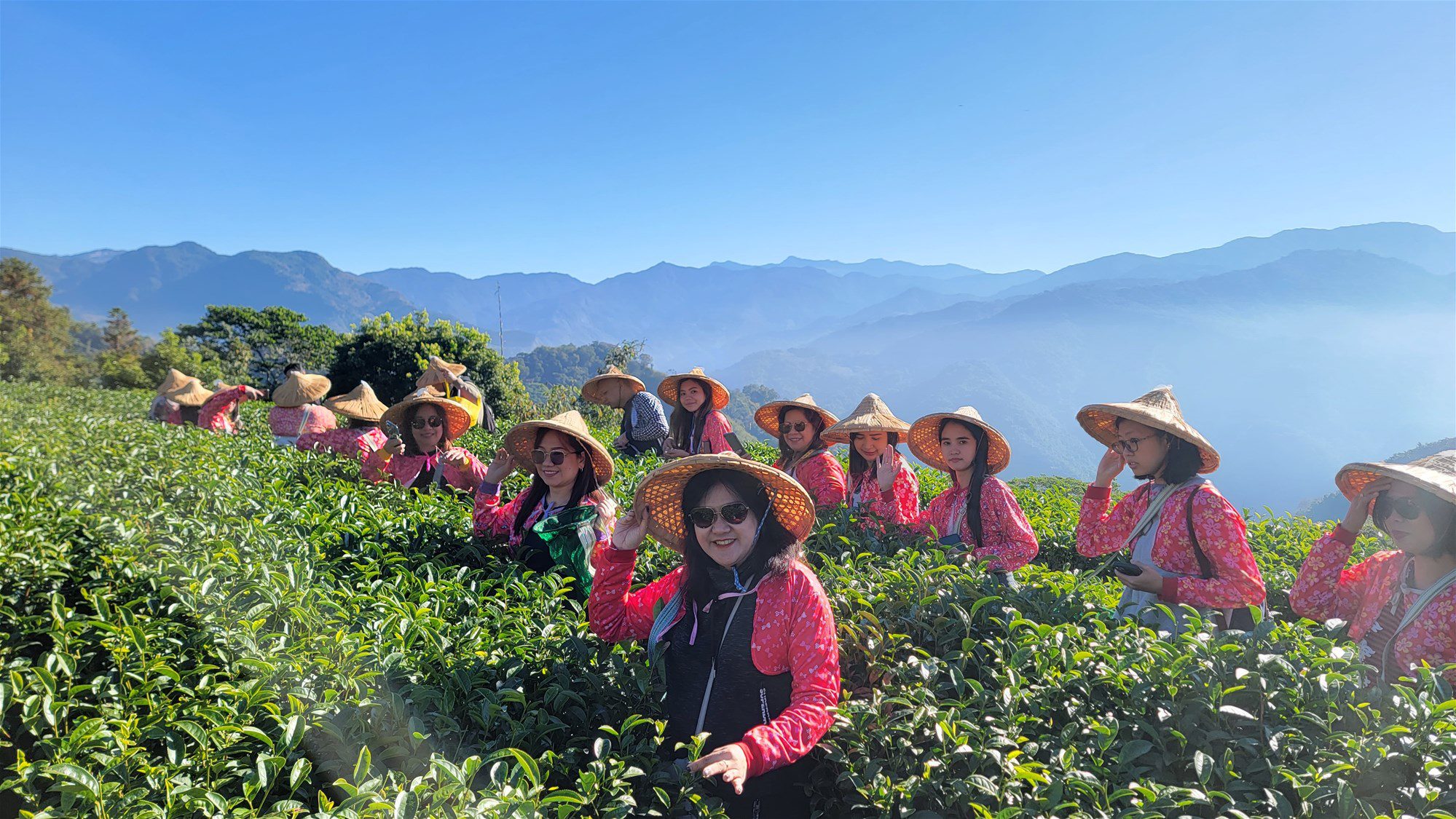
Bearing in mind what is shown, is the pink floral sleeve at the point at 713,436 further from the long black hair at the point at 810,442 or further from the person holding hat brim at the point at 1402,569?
the person holding hat brim at the point at 1402,569

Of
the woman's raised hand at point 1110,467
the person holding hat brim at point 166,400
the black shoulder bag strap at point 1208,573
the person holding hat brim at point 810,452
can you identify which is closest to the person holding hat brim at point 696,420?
the person holding hat brim at point 810,452

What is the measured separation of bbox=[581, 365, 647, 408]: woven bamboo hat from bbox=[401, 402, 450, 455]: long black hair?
309 cm

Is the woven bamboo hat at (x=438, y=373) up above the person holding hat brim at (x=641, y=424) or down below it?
above

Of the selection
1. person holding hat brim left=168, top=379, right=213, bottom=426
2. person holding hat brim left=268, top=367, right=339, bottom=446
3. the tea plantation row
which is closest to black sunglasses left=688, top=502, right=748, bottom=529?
the tea plantation row

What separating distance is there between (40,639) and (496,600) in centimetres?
190

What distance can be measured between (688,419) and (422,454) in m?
3.01

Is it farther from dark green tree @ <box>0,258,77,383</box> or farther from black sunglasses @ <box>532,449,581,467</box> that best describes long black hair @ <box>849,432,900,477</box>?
dark green tree @ <box>0,258,77,383</box>

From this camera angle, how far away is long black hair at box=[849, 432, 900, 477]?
5469mm

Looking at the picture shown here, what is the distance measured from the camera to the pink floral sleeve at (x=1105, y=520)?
13.2 ft

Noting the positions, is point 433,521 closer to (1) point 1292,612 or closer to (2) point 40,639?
(2) point 40,639

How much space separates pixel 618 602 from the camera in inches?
106

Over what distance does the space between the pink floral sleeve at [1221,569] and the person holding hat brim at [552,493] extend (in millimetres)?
2851

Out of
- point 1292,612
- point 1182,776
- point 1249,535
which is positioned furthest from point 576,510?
point 1249,535

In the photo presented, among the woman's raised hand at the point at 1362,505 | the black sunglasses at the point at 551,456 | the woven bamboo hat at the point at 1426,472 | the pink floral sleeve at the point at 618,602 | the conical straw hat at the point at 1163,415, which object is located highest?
the conical straw hat at the point at 1163,415
